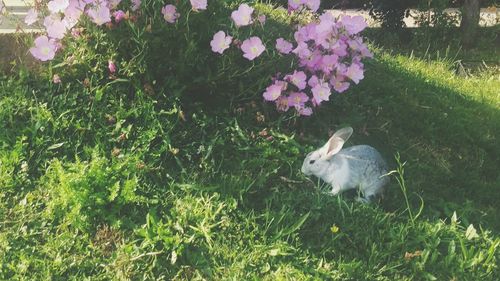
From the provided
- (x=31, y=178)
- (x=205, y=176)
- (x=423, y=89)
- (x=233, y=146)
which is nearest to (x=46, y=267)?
(x=31, y=178)

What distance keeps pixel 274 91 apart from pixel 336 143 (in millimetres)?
500

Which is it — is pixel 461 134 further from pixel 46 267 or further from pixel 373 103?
pixel 46 267

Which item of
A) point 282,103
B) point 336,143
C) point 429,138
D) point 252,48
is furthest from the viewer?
point 429,138

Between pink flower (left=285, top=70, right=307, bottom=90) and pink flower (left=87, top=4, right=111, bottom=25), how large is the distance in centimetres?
101

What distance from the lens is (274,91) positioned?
3.25 meters

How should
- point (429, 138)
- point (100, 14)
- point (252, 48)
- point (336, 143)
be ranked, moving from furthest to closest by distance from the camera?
1. point (429, 138)
2. point (252, 48)
3. point (100, 14)
4. point (336, 143)

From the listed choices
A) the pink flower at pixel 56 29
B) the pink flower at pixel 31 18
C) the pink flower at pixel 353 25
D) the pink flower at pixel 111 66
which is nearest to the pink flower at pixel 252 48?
the pink flower at pixel 353 25

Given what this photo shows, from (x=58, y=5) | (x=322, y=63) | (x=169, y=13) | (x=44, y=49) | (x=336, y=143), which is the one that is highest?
(x=58, y=5)

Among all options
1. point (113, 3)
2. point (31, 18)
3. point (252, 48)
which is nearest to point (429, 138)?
point (252, 48)

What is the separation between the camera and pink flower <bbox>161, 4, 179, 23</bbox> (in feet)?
10.6

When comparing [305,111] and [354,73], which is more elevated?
[354,73]

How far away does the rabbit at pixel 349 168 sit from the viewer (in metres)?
3.00

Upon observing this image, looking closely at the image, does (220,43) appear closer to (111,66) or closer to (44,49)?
(111,66)

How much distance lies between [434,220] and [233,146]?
1.12 meters
